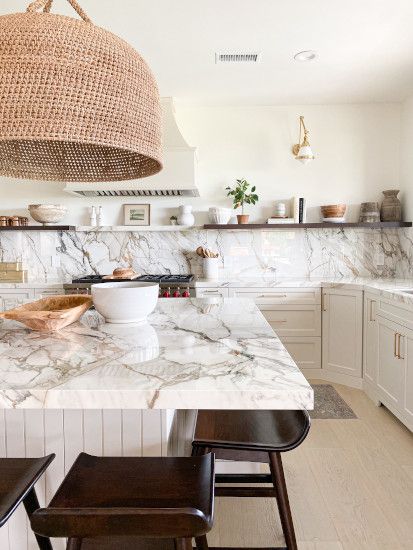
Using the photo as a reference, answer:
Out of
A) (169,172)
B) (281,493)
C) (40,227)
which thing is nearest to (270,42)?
(169,172)

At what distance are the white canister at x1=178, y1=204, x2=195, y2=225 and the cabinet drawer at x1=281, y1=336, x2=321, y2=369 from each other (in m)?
1.45

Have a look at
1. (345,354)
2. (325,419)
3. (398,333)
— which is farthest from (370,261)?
(325,419)

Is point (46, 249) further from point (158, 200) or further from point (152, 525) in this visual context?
point (152, 525)

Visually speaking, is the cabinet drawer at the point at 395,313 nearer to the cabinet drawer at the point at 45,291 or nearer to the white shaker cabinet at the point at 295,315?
the white shaker cabinet at the point at 295,315

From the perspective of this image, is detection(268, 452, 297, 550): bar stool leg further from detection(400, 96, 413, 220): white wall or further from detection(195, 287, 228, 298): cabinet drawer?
detection(400, 96, 413, 220): white wall

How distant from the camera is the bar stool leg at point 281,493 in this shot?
1420 mm

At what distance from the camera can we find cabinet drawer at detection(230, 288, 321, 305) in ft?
12.3

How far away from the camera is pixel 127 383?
92cm

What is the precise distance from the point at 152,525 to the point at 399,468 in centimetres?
197

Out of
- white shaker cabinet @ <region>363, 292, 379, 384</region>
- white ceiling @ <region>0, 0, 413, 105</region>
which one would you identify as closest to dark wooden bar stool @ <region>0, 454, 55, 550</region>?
white ceiling @ <region>0, 0, 413, 105</region>

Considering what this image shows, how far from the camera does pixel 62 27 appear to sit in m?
0.99

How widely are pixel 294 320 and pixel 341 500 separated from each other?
1.88 m

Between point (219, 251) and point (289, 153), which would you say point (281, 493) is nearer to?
point (219, 251)

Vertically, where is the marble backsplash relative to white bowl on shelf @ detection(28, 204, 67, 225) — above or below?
below
